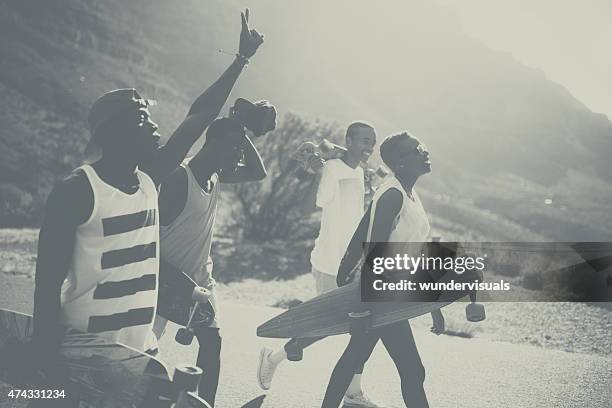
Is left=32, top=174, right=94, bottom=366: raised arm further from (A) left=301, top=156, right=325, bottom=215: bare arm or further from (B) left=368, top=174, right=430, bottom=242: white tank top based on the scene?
(A) left=301, top=156, right=325, bottom=215: bare arm

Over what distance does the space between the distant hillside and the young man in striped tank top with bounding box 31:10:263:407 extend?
1212cm

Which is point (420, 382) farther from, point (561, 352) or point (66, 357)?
point (561, 352)

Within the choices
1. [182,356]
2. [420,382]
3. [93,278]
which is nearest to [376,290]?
[420,382]

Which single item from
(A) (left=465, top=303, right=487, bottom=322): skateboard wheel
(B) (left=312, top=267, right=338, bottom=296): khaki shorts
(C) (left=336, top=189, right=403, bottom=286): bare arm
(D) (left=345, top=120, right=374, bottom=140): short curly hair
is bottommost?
(A) (left=465, top=303, right=487, bottom=322): skateboard wheel

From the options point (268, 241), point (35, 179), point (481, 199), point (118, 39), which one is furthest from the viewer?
point (118, 39)

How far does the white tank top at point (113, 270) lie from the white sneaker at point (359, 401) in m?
1.97

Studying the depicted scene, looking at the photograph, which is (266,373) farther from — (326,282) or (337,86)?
(337,86)

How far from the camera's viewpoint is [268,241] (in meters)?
12.4

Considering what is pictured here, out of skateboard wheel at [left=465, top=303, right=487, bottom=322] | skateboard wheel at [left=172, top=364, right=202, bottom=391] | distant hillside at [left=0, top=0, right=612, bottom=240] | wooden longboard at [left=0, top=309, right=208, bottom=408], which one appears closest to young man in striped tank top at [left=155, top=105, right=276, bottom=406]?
wooden longboard at [left=0, top=309, right=208, bottom=408]

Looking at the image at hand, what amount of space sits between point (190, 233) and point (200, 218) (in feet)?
0.31

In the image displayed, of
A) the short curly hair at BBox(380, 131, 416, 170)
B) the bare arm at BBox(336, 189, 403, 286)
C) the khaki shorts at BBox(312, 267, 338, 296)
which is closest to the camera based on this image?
the bare arm at BBox(336, 189, 403, 286)

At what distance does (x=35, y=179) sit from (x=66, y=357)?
736 inches

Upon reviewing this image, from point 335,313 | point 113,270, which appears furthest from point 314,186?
point 113,270

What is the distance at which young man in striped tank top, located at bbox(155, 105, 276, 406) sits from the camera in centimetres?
313
